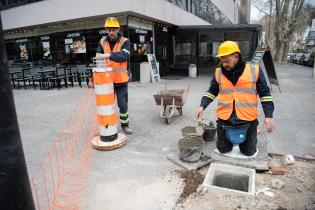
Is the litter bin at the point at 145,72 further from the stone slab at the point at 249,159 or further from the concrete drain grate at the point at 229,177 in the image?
the concrete drain grate at the point at 229,177

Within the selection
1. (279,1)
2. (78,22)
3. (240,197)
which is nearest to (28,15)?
(78,22)

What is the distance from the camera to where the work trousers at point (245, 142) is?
3756mm

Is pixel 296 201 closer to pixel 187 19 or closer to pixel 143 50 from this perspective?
pixel 143 50

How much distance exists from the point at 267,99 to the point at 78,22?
504 inches

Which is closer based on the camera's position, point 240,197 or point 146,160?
point 240,197

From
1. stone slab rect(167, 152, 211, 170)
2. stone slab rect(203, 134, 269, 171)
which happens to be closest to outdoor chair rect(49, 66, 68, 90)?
stone slab rect(167, 152, 211, 170)

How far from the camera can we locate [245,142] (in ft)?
12.6

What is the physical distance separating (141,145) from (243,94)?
202cm

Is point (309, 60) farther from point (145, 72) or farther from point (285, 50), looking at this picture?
point (145, 72)

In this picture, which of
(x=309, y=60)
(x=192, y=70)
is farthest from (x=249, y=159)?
(x=309, y=60)

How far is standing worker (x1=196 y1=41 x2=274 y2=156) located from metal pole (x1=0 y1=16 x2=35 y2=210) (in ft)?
8.94

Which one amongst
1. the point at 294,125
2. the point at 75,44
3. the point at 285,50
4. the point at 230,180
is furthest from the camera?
the point at 285,50

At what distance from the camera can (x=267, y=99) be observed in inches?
143

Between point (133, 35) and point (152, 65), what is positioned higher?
point (133, 35)
